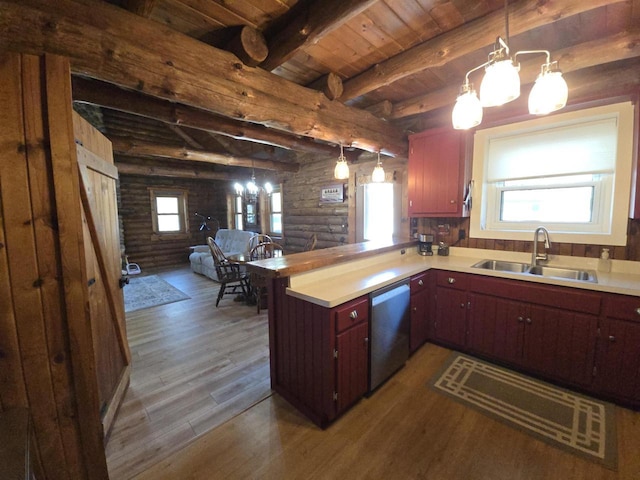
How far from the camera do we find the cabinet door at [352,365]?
1.79 metres

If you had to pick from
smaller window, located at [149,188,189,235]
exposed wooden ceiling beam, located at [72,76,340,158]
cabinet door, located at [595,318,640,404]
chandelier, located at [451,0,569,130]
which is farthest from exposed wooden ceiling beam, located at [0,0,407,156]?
smaller window, located at [149,188,189,235]

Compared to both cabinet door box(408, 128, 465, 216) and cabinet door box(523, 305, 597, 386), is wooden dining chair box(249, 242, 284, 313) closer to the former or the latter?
cabinet door box(408, 128, 465, 216)

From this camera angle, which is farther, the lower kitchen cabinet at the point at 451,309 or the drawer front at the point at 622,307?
the lower kitchen cabinet at the point at 451,309

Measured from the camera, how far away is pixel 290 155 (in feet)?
19.4

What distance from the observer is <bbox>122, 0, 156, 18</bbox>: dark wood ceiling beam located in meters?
1.42

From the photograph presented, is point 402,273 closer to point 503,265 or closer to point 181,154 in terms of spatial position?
point 503,265

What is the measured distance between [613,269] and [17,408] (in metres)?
4.07

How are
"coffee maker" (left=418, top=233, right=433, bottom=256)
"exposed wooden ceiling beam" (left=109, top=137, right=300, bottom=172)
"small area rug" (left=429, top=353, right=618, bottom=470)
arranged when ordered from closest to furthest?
"small area rug" (left=429, top=353, right=618, bottom=470) → "coffee maker" (left=418, top=233, right=433, bottom=256) → "exposed wooden ceiling beam" (left=109, top=137, right=300, bottom=172)

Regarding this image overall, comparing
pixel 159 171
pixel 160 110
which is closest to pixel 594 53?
pixel 160 110

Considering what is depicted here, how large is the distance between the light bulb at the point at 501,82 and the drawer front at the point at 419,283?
164 centimetres

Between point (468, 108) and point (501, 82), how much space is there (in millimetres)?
254

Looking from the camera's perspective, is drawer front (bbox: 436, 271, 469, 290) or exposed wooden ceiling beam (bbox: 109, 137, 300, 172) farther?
exposed wooden ceiling beam (bbox: 109, 137, 300, 172)

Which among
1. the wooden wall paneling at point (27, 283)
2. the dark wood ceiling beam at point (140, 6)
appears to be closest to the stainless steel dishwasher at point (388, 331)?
the wooden wall paneling at point (27, 283)

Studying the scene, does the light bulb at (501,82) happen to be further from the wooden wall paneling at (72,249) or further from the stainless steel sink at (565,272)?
the stainless steel sink at (565,272)
